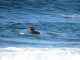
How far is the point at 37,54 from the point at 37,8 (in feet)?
64.9

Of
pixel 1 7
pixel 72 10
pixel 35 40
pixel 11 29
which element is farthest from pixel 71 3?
pixel 35 40

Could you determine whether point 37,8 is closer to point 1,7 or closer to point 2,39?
point 1,7

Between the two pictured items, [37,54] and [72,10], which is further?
[72,10]

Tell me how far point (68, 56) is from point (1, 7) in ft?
65.1

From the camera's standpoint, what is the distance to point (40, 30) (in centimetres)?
1994

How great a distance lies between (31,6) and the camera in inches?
1180

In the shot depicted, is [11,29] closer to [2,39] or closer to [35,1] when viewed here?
[2,39]

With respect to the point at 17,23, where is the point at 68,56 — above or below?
above

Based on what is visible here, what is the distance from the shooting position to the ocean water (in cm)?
1002

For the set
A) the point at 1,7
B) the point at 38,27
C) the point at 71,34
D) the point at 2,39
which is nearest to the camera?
the point at 2,39

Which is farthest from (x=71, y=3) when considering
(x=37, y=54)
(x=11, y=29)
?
(x=37, y=54)

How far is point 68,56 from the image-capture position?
960 cm

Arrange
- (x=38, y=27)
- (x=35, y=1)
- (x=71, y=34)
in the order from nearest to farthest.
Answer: (x=71, y=34), (x=38, y=27), (x=35, y=1)

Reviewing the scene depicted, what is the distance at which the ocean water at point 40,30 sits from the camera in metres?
10.0
